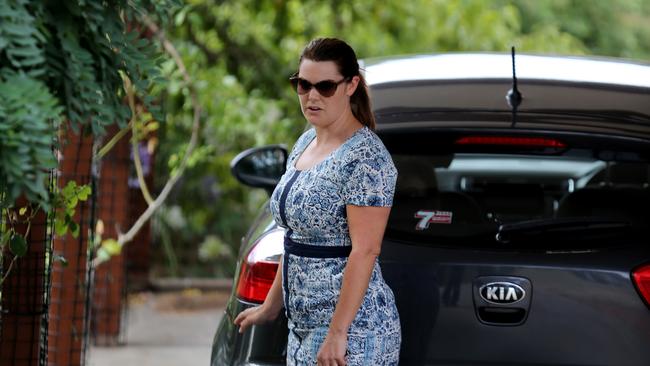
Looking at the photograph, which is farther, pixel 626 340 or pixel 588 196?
pixel 588 196

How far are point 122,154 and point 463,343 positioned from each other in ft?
16.7

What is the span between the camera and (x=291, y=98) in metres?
11.4

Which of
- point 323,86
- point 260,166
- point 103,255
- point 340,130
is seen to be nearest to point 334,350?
point 340,130

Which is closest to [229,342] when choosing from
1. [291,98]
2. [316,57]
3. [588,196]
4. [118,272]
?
[316,57]

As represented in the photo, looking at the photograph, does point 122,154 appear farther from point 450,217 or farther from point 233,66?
point 450,217

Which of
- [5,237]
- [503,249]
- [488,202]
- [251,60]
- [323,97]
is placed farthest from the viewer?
[251,60]

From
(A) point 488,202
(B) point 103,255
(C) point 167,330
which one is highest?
(A) point 488,202

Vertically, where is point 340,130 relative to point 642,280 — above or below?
above

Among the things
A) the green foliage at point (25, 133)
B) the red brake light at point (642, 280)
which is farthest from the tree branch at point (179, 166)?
the green foliage at point (25, 133)

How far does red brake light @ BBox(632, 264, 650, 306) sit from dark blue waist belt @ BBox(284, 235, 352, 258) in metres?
0.93

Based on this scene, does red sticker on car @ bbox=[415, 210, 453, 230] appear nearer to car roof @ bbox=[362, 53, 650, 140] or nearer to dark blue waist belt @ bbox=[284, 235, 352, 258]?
car roof @ bbox=[362, 53, 650, 140]

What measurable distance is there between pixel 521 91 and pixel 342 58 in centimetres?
92

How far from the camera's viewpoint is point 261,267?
4.28 metres

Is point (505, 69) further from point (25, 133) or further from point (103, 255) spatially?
point (103, 255)
